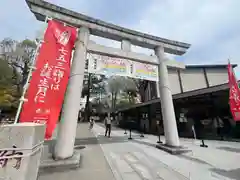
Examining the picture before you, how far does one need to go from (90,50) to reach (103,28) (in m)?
1.11

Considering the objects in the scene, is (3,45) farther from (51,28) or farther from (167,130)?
(167,130)

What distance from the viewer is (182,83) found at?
47.2 ft

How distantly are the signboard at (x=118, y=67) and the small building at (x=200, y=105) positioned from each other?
4.35 m

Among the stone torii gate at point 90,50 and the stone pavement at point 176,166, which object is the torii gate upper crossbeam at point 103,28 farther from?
the stone pavement at point 176,166

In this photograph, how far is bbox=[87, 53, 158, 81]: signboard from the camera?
A: 4.98 m

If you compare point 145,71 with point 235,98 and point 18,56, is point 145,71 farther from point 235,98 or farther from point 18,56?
point 18,56

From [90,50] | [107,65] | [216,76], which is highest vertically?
[216,76]

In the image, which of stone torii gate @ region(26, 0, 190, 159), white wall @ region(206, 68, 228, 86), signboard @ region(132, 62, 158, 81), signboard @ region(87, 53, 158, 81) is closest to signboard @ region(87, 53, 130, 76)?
signboard @ region(87, 53, 158, 81)

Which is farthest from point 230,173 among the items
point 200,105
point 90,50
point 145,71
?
point 200,105

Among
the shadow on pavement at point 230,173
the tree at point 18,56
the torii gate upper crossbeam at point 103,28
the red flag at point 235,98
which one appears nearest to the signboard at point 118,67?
the torii gate upper crossbeam at point 103,28

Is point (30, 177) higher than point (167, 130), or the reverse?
point (167, 130)

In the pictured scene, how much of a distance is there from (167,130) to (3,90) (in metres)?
22.3

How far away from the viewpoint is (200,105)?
980 cm

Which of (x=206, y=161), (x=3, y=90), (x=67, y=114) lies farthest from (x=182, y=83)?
(x=3, y=90)
